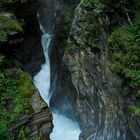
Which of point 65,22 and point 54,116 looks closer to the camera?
point 54,116

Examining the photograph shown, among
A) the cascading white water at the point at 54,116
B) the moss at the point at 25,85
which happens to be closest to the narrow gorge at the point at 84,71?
the cascading white water at the point at 54,116

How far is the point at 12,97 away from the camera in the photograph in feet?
35.8

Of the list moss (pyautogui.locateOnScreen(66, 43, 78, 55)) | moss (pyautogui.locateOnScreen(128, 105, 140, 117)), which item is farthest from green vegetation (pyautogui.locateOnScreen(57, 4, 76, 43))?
moss (pyautogui.locateOnScreen(128, 105, 140, 117))

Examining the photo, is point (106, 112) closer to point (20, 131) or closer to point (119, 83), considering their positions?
point (119, 83)

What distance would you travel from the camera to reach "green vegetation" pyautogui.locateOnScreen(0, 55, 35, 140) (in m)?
10.2

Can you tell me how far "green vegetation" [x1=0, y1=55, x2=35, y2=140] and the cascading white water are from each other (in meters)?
3.54

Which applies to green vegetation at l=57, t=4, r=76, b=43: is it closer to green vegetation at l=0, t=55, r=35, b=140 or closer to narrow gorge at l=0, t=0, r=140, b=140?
narrow gorge at l=0, t=0, r=140, b=140

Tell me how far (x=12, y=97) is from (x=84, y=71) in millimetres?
3773

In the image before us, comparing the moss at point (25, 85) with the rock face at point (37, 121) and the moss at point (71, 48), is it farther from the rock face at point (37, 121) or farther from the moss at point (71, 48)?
the moss at point (71, 48)

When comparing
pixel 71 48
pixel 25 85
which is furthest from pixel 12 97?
pixel 71 48

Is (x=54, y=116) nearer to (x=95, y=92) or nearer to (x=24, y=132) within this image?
(x=95, y=92)

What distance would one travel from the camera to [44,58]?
16.8 metres

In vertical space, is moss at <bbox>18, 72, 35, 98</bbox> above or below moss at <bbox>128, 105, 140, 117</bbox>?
above

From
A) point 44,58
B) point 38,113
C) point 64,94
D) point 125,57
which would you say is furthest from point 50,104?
point 125,57
